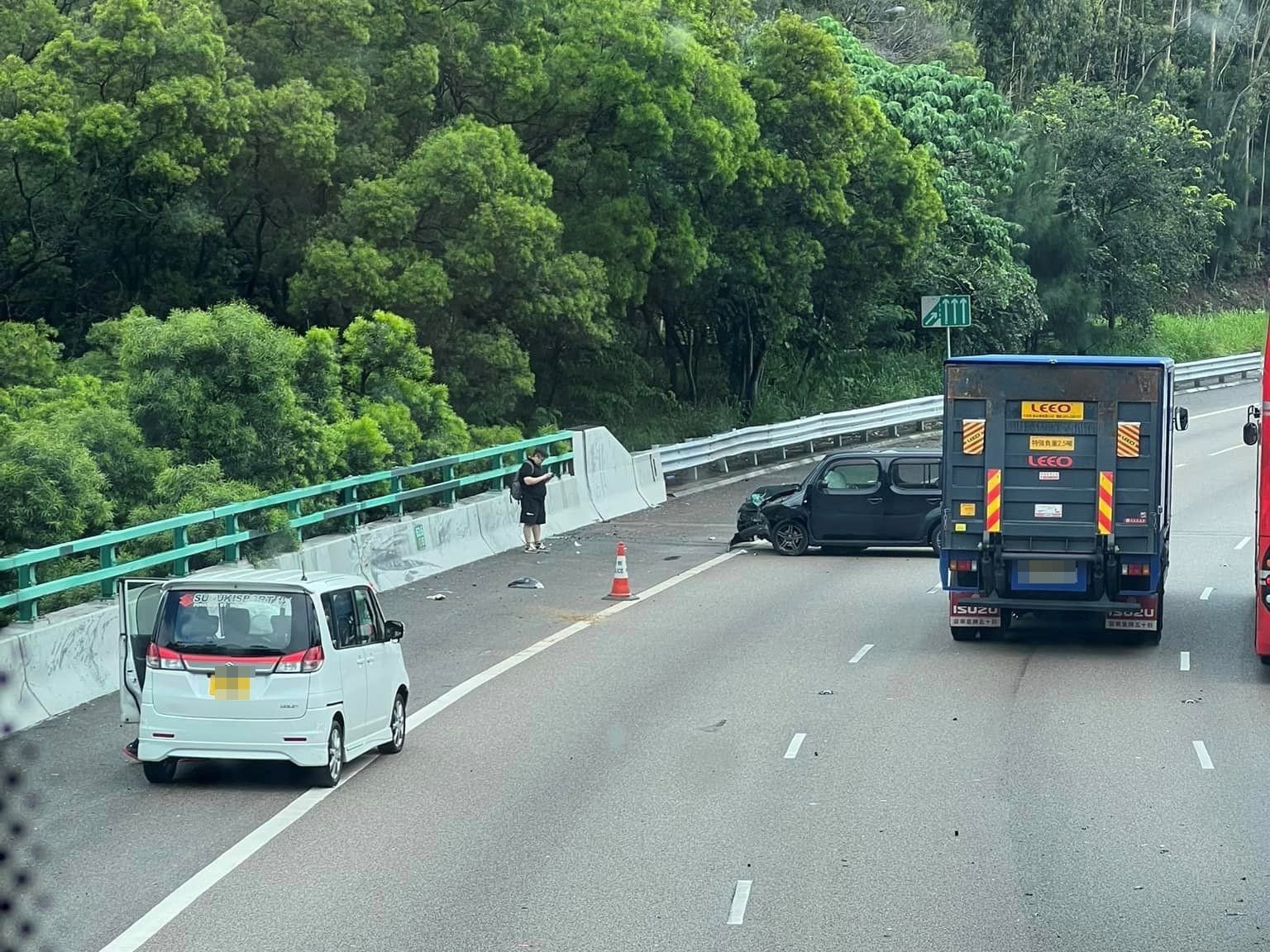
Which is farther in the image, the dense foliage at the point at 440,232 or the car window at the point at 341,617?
the dense foliage at the point at 440,232

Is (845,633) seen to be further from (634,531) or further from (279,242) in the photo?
(279,242)

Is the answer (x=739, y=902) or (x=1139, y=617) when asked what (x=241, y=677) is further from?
(x=1139, y=617)

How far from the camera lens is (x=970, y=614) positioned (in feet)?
65.7

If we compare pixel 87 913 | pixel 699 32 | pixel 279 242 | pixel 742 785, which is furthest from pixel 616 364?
pixel 87 913

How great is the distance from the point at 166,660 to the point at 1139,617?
11.2m

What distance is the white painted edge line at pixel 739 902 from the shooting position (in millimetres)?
9852

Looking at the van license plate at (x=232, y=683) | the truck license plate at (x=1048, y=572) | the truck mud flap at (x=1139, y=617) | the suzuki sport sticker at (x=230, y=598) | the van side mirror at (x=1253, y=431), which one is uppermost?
the van side mirror at (x=1253, y=431)

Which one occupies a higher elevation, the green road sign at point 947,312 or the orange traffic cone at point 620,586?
the green road sign at point 947,312

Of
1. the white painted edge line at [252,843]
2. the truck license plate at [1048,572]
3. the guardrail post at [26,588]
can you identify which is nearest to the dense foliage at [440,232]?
the guardrail post at [26,588]

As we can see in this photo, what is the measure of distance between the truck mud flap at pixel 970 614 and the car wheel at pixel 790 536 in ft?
26.5

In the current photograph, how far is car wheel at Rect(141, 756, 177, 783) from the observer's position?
1316 centimetres

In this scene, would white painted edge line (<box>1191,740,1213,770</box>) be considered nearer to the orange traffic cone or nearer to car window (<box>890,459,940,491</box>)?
the orange traffic cone

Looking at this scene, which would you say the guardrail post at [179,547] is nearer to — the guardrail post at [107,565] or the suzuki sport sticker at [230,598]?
the guardrail post at [107,565]

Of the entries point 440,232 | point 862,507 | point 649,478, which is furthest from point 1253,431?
point 440,232
